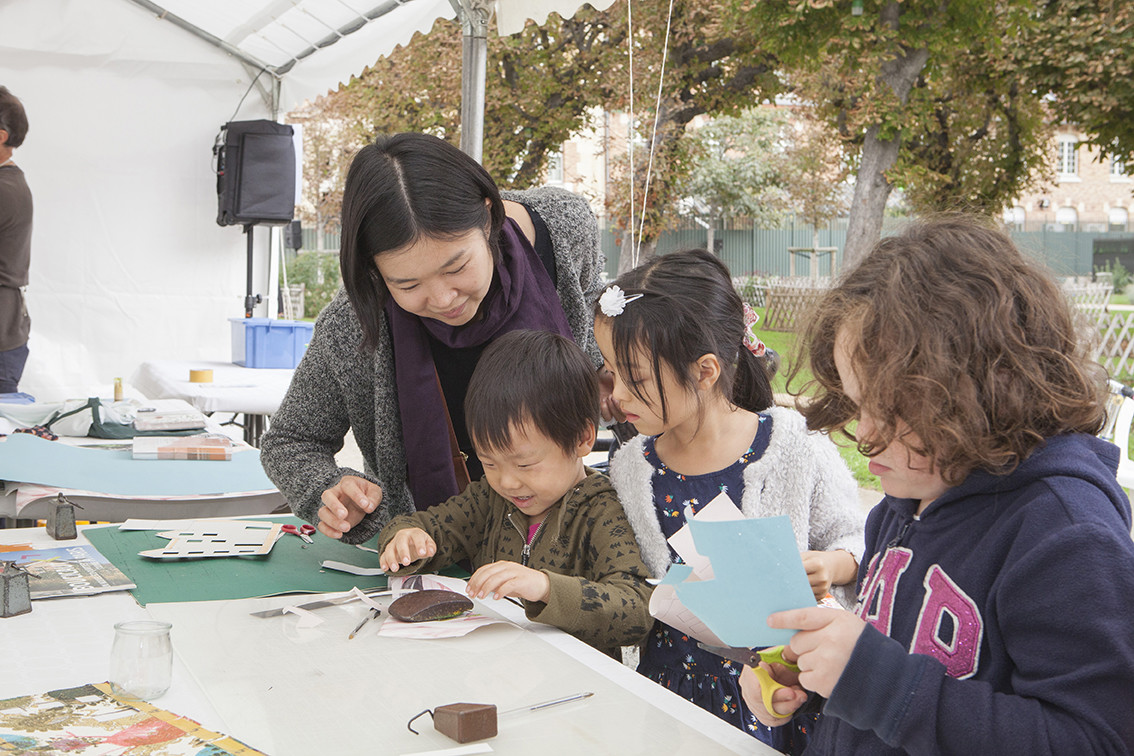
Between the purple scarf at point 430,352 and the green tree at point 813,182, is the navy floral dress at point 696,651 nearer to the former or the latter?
the purple scarf at point 430,352

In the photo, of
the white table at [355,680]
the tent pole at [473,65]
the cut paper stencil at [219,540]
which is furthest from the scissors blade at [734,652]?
the tent pole at [473,65]

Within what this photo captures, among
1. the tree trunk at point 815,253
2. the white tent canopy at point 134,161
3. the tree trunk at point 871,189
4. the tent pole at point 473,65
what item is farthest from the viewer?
the tree trunk at point 815,253

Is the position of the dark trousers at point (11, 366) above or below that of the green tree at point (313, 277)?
below

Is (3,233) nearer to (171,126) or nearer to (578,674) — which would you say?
(171,126)

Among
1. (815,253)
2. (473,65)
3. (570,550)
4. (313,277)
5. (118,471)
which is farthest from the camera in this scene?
(313,277)

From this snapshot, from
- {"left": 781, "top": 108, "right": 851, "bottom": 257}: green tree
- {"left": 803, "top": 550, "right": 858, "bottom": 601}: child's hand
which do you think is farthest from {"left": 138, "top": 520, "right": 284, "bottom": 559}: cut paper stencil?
{"left": 781, "top": 108, "right": 851, "bottom": 257}: green tree

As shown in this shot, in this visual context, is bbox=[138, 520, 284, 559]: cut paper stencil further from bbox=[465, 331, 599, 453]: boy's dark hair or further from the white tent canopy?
the white tent canopy

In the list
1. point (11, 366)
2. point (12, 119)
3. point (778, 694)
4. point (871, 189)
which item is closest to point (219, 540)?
point (778, 694)

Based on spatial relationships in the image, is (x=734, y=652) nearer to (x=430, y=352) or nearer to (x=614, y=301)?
(x=614, y=301)

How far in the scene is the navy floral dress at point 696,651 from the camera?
157 cm

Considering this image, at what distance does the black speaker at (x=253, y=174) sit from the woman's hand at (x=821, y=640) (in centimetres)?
553

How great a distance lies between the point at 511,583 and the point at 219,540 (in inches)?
32.1

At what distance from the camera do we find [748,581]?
36.1 inches

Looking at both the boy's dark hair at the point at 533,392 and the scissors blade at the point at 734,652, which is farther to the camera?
the boy's dark hair at the point at 533,392
